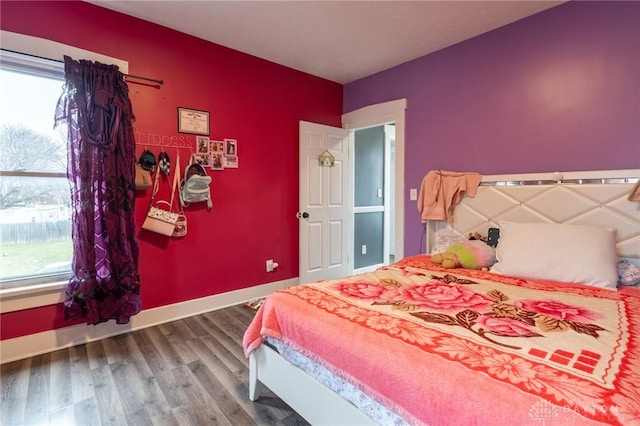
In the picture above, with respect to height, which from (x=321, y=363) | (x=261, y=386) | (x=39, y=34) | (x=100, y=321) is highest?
(x=39, y=34)

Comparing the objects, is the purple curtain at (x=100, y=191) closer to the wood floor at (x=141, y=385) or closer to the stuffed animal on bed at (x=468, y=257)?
the wood floor at (x=141, y=385)

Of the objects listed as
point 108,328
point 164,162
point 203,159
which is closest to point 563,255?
point 203,159

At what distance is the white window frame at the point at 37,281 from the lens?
214 cm

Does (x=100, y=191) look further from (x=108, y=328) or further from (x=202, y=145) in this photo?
(x=108, y=328)

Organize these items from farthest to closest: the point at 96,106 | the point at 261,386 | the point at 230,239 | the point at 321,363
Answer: the point at 230,239
the point at 96,106
the point at 261,386
the point at 321,363

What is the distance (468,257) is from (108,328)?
2.92 metres

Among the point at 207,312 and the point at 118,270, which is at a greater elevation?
the point at 118,270

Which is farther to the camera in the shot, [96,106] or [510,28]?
[510,28]

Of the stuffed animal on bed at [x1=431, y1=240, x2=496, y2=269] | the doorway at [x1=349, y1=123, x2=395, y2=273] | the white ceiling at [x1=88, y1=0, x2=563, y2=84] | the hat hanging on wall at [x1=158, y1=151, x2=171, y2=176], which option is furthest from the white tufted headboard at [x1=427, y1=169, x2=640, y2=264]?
the hat hanging on wall at [x1=158, y1=151, x2=171, y2=176]

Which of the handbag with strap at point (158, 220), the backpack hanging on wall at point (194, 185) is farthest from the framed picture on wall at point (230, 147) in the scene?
the handbag with strap at point (158, 220)

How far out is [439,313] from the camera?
4.70 ft

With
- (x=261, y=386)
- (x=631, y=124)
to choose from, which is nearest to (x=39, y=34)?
(x=261, y=386)

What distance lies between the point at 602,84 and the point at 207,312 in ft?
12.4

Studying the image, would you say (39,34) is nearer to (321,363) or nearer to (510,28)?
(321,363)
